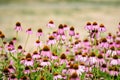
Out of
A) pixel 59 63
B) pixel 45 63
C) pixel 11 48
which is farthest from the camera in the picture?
pixel 11 48

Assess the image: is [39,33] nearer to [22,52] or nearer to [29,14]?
[22,52]

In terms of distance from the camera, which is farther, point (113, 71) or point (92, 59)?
point (113, 71)

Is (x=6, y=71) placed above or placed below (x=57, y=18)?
above

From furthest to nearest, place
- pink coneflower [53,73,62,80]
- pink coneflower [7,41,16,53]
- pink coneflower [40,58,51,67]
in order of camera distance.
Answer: pink coneflower [7,41,16,53] < pink coneflower [40,58,51,67] < pink coneflower [53,73,62,80]

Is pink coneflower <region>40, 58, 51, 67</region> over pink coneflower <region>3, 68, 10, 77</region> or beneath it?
over

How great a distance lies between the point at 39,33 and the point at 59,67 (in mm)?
713

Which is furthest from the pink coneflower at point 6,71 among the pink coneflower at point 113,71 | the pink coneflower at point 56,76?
the pink coneflower at point 113,71

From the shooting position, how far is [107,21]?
1402 centimetres

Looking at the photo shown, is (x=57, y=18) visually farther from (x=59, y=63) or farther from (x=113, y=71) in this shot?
(x=113, y=71)

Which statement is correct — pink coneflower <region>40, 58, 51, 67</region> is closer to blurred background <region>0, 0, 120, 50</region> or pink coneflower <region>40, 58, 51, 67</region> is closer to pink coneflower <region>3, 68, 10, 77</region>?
pink coneflower <region>3, 68, 10, 77</region>

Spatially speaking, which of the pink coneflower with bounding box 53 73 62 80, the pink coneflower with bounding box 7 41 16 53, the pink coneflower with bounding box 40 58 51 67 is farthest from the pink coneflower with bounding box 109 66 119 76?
the pink coneflower with bounding box 7 41 16 53

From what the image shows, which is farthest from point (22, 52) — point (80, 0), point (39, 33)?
point (80, 0)

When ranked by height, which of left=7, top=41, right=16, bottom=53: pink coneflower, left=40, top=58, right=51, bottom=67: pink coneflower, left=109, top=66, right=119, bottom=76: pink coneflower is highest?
left=40, top=58, right=51, bottom=67: pink coneflower

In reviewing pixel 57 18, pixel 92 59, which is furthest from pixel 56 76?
pixel 57 18
